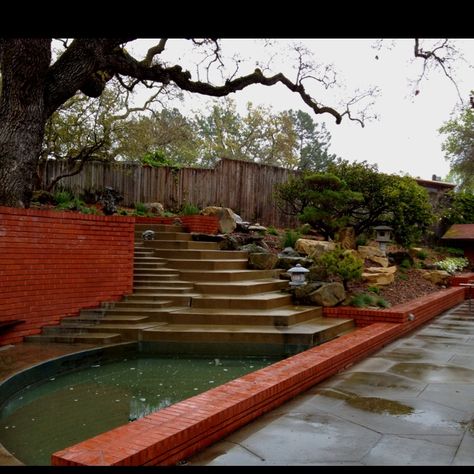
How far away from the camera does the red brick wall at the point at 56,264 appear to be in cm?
662

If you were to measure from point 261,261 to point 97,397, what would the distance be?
572 centimetres

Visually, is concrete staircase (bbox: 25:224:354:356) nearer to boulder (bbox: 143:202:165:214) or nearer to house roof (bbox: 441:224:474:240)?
boulder (bbox: 143:202:165:214)

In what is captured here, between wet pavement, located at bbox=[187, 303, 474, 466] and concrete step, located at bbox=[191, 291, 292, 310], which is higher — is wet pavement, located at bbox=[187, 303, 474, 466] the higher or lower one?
the lower one

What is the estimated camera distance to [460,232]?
1852 cm

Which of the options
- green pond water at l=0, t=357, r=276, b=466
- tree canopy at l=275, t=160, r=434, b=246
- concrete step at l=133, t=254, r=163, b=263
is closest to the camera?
green pond water at l=0, t=357, r=276, b=466

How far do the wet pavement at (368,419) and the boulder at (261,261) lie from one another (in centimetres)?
412

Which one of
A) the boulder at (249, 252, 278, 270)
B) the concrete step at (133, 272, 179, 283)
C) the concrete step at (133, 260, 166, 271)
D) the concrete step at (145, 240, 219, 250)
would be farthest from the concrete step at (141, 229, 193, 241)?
the concrete step at (133, 272, 179, 283)

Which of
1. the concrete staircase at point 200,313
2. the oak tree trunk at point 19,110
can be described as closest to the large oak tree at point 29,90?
the oak tree trunk at point 19,110

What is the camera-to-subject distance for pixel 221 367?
629 centimetres

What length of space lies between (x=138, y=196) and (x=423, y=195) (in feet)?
28.3

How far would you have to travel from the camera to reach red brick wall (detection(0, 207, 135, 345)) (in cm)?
662

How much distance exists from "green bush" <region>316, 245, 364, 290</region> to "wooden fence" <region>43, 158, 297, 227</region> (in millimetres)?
6364
